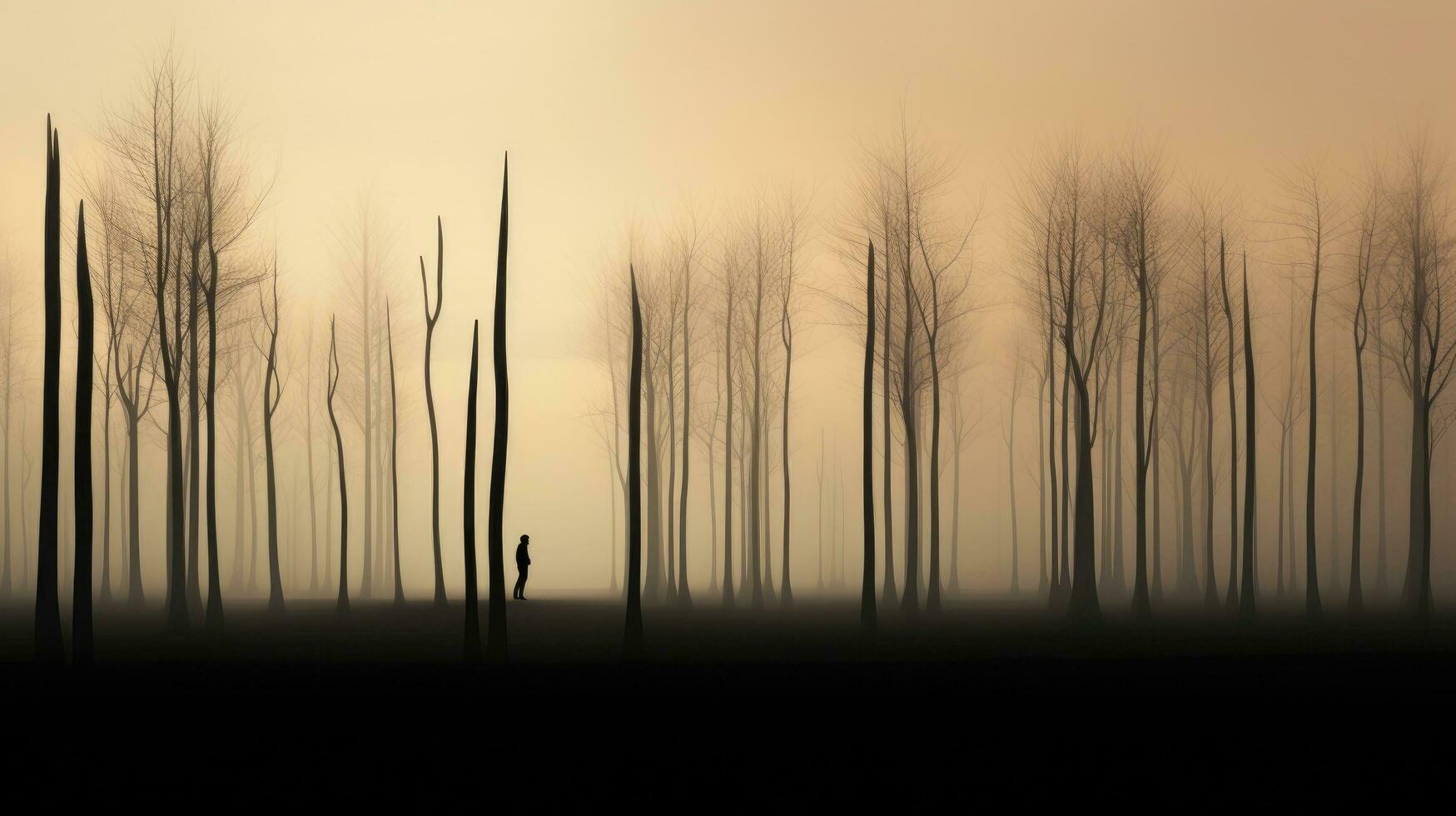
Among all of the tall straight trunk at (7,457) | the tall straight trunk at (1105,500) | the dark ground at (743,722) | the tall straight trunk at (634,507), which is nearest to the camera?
the dark ground at (743,722)

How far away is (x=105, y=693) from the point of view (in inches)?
704

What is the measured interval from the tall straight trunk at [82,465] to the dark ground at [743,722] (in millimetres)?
722

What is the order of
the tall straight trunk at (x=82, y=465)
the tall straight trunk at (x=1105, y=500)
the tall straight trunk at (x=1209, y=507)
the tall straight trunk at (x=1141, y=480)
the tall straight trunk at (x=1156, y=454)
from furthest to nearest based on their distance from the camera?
the tall straight trunk at (x=1105, y=500) → the tall straight trunk at (x=1156, y=454) → the tall straight trunk at (x=1209, y=507) → the tall straight trunk at (x=1141, y=480) → the tall straight trunk at (x=82, y=465)

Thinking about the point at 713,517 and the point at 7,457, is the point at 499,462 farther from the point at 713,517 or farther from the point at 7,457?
the point at 7,457

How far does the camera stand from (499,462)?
22.7m

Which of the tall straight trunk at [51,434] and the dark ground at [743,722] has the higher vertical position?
the tall straight trunk at [51,434]

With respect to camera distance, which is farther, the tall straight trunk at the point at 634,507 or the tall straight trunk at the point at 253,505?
the tall straight trunk at the point at 253,505

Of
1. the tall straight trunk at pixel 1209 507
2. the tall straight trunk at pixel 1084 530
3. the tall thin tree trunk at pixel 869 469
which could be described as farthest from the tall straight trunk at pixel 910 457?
the tall straight trunk at pixel 1209 507

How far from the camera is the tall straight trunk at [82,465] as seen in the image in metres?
21.4

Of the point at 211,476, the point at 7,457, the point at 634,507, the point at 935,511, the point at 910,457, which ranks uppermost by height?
the point at 7,457

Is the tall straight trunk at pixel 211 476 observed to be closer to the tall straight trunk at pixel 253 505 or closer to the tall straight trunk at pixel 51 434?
the tall straight trunk at pixel 51 434

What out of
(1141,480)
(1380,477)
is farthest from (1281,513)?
(1141,480)

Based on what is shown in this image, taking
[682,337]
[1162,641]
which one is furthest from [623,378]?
[1162,641]

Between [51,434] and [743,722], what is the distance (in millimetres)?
12229
